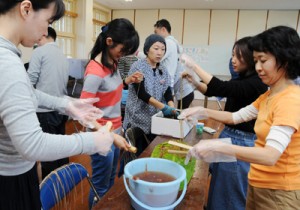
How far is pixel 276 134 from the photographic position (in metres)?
0.88

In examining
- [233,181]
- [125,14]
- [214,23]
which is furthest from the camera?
[125,14]

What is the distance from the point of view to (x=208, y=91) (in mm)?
1499

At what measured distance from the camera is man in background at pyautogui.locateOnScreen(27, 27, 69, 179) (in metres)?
1.99

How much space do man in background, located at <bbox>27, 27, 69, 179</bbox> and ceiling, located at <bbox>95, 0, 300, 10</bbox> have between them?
16.1ft

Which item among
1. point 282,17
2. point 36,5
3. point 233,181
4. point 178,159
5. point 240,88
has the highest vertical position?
point 282,17

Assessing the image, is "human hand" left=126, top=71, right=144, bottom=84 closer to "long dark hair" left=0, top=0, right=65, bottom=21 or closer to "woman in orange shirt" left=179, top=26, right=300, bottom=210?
"woman in orange shirt" left=179, top=26, right=300, bottom=210

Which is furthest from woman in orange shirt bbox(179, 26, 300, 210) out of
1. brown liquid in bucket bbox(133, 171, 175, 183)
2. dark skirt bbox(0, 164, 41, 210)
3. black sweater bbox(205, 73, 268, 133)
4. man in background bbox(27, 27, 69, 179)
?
man in background bbox(27, 27, 69, 179)

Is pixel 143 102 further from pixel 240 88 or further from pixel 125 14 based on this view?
pixel 125 14

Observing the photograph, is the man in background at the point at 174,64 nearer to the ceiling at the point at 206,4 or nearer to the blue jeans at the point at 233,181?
the blue jeans at the point at 233,181

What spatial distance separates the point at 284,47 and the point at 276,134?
0.36 meters

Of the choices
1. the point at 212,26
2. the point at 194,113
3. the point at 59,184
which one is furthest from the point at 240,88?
the point at 212,26

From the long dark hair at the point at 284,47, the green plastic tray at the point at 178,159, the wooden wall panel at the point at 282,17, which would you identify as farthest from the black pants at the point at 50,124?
the wooden wall panel at the point at 282,17

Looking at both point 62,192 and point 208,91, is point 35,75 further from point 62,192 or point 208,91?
point 208,91

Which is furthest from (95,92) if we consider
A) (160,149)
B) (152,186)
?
(152,186)
